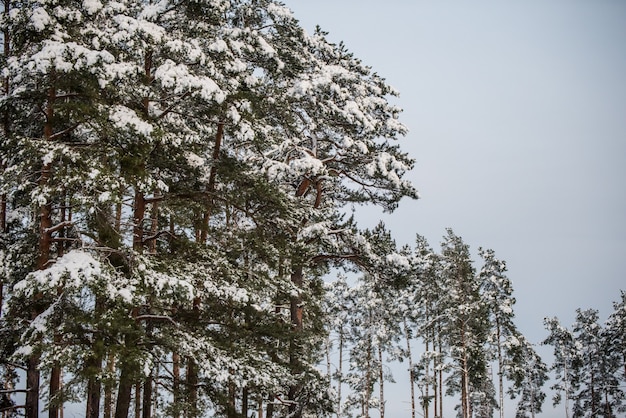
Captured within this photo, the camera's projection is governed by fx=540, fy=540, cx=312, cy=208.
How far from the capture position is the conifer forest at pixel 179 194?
9.75 meters

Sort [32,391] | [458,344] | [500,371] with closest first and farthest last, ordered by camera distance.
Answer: [32,391]
[458,344]
[500,371]

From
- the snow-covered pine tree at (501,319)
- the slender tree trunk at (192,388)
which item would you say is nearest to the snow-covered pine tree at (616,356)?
the snow-covered pine tree at (501,319)

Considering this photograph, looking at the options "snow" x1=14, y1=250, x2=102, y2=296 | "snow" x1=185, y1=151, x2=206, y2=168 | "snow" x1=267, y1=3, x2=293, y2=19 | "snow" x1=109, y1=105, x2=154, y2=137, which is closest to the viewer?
"snow" x1=14, y1=250, x2=102, y2=296

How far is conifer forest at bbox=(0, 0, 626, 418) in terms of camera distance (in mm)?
9750

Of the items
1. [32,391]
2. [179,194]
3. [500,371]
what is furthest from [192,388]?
[500,371]

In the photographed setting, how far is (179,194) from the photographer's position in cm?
1233

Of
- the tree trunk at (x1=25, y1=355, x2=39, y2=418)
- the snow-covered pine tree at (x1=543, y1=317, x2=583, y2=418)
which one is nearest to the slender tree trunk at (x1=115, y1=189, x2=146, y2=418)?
the tree trunk at (x1=25, y1=355, x2=39, y2=418)

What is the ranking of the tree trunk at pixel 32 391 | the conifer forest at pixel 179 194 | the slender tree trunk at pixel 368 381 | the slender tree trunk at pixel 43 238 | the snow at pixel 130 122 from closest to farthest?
the conifer forest at pixel 179 194
the snow at pixel 130 122
the slender tree trunk at pixel 43 238
the tree trunk at pixel 32 391
the slender tree trunk at pixel 368 381

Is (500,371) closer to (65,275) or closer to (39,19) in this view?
(65,275)

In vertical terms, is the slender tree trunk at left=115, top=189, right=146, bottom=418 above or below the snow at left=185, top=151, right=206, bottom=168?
below

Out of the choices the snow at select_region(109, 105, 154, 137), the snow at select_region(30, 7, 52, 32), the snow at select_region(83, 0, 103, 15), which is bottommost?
the snow at select_region(109, 105, 154, 137)

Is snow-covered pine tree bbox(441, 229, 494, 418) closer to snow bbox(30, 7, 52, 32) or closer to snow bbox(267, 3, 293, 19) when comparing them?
snow bbox(267, 3, 293, 19)

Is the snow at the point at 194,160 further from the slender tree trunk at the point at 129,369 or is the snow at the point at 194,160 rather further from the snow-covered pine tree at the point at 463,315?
the snow-covered pine tree at the point at 463,315

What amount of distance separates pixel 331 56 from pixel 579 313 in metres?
34.0
